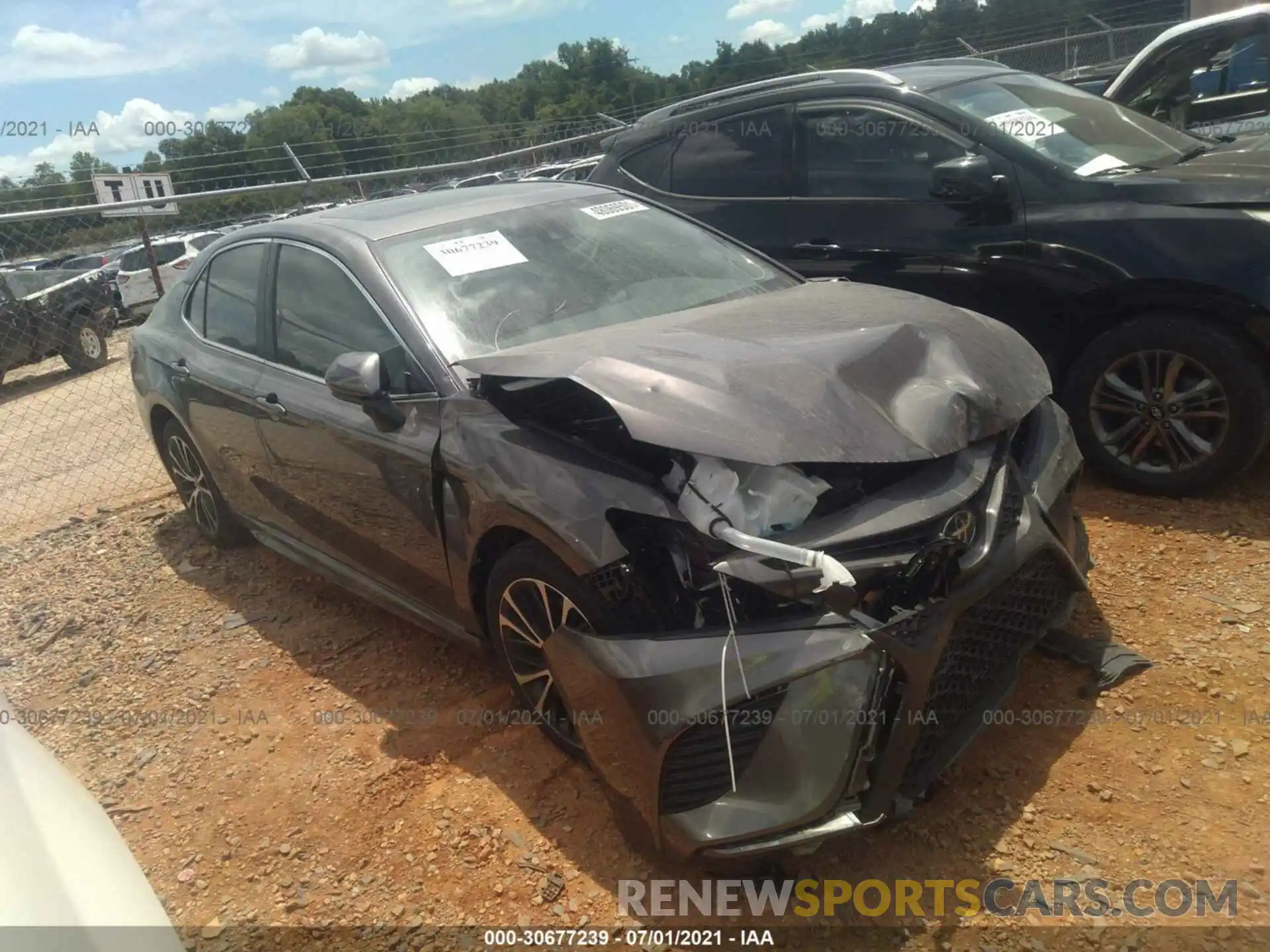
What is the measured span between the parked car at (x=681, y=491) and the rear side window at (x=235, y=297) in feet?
0.73

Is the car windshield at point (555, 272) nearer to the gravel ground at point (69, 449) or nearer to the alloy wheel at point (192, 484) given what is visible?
the alloy wheel at point (192, 484)

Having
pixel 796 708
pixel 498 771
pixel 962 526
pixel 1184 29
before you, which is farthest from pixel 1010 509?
pixel 1184 29

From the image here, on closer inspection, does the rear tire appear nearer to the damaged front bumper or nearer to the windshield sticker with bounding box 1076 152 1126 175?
the windshield sticker with bounding box 1076 152 1126 175

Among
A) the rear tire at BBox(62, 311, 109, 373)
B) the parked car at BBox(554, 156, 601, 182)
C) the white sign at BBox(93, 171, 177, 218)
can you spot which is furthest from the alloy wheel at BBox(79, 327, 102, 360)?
the parked car at BBox(554, 156, 601, 182)

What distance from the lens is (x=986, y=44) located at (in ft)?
45.8

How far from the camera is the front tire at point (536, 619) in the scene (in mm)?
2475

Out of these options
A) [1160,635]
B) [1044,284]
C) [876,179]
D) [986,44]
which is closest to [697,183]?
[876,179]

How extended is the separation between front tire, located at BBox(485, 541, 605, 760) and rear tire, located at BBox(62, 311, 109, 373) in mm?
10770

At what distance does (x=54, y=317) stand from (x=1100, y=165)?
37.0 feet

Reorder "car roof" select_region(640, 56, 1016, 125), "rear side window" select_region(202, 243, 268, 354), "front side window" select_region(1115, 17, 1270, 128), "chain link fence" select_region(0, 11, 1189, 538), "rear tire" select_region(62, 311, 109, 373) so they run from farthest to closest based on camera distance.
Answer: "rear tire" select_region(62, 311, 109, 373) → "chain link fence" select_region(0, 11, 1189, 538) → "front side window" select_region(1115, 17, 1270, 128) → "car roof" select_region(640, 56, 1016, 125) → "rear side window" select_region(202, 243, 268, 354)

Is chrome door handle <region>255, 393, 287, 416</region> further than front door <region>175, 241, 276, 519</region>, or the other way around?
front door <region>175, 241, 276, 519</region>

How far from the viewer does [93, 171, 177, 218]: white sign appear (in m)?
7.80

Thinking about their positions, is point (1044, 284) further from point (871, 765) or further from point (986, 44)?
point (986, 44)

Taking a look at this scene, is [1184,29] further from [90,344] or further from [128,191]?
[90,344]
